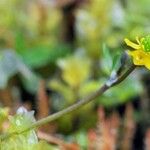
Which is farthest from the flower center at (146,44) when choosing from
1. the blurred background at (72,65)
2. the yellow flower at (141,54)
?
the blurred background at (72,65)

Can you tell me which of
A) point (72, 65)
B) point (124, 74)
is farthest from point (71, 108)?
point (72, 65)

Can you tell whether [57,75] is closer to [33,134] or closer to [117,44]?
[117,44]

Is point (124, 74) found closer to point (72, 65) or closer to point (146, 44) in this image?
point (146, 44)

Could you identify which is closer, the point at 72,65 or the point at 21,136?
the point at 21,136

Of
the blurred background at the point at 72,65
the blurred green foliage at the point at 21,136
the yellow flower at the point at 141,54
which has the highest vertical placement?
the blurred background at the point at 72,65

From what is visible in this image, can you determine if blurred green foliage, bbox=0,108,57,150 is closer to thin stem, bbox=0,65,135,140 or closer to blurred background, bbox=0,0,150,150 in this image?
thin stem, bbox=0,65,135,140

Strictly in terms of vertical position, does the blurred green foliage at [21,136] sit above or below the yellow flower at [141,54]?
below

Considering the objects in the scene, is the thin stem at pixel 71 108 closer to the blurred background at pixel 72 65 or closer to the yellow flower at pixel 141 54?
the yellow flower at pixel 141 54

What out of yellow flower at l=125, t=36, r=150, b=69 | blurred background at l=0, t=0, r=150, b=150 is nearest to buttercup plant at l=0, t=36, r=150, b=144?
yellow flower at l=125, t=36, r=150, b=69

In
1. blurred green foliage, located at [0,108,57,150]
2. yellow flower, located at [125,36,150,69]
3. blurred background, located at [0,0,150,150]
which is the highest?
blurred background, located at [0,0,150,150]

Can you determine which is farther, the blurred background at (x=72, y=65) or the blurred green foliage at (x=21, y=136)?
the blurred background at (x=72, y=65)
